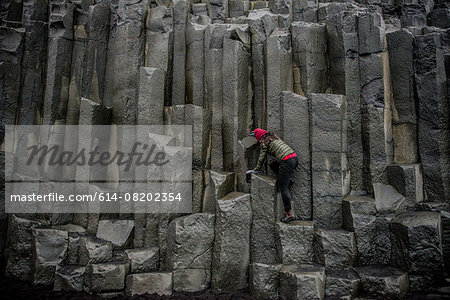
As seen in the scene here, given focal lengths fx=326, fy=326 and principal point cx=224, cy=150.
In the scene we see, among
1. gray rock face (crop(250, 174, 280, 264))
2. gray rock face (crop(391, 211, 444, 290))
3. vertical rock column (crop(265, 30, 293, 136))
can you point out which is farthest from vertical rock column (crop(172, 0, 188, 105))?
gray rock face (crop(391, 211, 444, 290))

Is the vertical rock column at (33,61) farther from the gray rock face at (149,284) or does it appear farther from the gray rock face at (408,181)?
the gray rock face at (408,181)

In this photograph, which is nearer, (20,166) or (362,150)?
(362,150)

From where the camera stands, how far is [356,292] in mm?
5504

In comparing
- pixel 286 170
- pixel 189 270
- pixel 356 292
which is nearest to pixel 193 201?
pixel 189 270


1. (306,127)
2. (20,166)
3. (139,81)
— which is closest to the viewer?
(306,127)

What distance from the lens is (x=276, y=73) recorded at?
679cm

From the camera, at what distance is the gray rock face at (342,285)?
5422 millimetres

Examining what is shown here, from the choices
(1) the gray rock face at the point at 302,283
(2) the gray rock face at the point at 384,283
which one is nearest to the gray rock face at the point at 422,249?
(2) the gray rock face at the point at 384,283

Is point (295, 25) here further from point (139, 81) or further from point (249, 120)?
point (139, 81)

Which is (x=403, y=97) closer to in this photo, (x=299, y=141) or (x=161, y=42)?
(x=299, y=141)

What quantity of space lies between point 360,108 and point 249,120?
92.2 inches

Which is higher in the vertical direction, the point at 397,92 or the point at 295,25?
the point at 295,25

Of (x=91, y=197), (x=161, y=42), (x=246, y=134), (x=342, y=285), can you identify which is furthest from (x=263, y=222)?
(x=161, y=42)

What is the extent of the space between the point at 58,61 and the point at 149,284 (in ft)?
18.9
